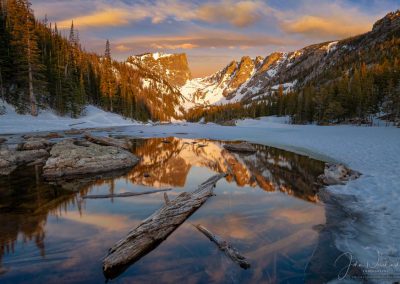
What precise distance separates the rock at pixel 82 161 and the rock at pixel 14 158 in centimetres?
223

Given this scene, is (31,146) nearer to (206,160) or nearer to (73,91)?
(206,160)

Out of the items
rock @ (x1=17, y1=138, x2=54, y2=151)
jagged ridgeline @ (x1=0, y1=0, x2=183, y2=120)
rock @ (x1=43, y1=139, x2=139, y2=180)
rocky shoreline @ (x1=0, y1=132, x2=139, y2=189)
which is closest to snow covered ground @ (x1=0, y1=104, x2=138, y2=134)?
jagged ridgeline @ (x1=0, y1=0, x2=183, y2=120)

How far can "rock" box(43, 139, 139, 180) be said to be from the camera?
1241 centimetres

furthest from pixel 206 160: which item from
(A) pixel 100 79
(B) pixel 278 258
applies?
(A) pixel 100 79

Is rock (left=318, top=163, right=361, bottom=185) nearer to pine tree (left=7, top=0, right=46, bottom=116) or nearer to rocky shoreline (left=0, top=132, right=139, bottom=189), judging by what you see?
rocky shoreline (left=0, top=132, right=139, bottom=189)

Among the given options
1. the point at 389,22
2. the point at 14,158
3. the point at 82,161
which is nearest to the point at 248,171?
the point at 82,161

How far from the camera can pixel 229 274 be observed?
4.56 meters

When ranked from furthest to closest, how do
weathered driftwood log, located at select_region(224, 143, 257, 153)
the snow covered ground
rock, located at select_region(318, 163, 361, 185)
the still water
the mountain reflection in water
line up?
the snow covered ground, weathered driftwood log, located at select_region(224, 143, 257, 153), the mountain reflection in water, rock, located at select_region(318, 163, 361, 185), the still water

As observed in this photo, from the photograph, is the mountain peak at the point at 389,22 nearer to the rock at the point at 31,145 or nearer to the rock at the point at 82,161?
the rock at the point at 82,161

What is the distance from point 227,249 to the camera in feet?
17.3

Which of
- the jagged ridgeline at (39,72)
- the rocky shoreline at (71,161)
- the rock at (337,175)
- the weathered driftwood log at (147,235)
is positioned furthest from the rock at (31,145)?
the jagged ridgeline at (39,72)

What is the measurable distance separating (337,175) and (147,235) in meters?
8.77

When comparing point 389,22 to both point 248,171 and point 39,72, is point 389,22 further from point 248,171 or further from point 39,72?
point 248,171

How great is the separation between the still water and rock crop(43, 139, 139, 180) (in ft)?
3.68
